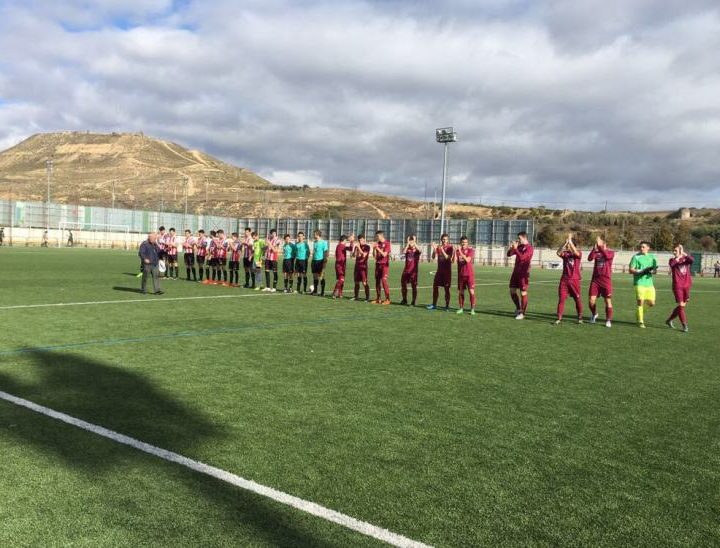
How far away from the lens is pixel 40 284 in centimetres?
1873

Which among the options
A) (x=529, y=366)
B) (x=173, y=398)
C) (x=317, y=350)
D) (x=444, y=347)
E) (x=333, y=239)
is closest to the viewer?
(x=173, y=398)

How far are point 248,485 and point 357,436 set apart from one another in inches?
51.5

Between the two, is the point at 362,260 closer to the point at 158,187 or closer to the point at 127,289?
the point at 127,289

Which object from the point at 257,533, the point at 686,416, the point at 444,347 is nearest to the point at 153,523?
the point at 257,533

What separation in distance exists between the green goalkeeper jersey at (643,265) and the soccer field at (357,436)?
2.76 metres

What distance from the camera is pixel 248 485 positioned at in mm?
4070

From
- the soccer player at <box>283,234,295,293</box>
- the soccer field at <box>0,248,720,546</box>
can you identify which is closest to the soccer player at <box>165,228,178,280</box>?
the soccer player at <box>283,234,295,293</box>

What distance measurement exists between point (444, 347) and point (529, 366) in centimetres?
169

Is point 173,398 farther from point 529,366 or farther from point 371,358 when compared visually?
point 529,366

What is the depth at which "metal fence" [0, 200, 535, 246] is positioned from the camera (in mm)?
61312

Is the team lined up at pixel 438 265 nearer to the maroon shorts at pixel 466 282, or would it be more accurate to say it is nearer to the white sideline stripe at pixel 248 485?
the maroon shorts at pixel 466 282

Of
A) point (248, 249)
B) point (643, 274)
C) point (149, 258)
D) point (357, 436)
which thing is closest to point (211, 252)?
point (248, 249)

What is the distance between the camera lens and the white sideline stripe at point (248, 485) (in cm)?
347

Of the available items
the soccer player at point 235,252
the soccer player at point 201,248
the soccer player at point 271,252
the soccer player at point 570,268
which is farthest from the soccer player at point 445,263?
the soccer player at point 201,248
